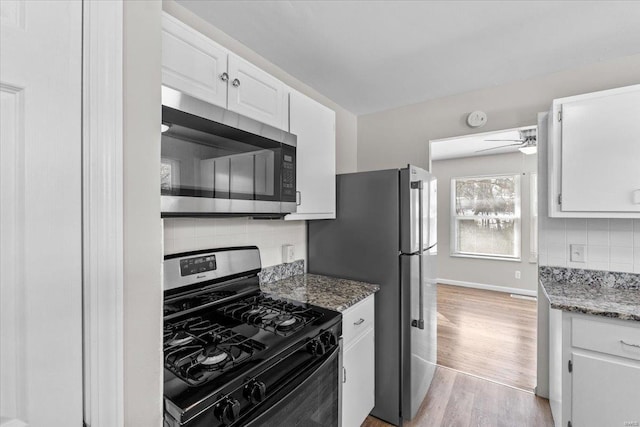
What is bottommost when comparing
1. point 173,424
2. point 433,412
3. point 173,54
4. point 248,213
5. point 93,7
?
point 433,412

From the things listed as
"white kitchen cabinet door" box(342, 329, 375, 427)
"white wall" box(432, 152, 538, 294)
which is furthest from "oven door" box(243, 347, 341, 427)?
"white wall" box(432, 152, 538, 294)

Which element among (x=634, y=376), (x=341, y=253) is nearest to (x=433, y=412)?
(x=634, y=376)

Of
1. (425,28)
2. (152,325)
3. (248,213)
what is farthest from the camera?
(425,28)

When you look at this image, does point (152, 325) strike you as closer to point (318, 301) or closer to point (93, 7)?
point (93, 7)

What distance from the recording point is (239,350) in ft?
3.43

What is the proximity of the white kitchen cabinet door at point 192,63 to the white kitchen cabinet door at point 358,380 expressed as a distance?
1460mm

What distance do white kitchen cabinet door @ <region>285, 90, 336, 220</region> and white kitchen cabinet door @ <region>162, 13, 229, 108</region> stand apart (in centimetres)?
49

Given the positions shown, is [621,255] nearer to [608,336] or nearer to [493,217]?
[608,336]

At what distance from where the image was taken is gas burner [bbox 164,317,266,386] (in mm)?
897

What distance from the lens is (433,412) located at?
2012 mm

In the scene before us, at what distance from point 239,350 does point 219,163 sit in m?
0.73

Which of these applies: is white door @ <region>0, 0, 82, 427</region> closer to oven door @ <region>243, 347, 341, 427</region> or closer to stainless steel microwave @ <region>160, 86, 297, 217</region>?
stainless steel microwave @ <region>160, 86, 297, 217</region>

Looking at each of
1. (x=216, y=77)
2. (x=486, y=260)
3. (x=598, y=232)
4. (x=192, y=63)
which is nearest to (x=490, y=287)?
(x=486, y=260)

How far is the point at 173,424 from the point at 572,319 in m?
1.87
